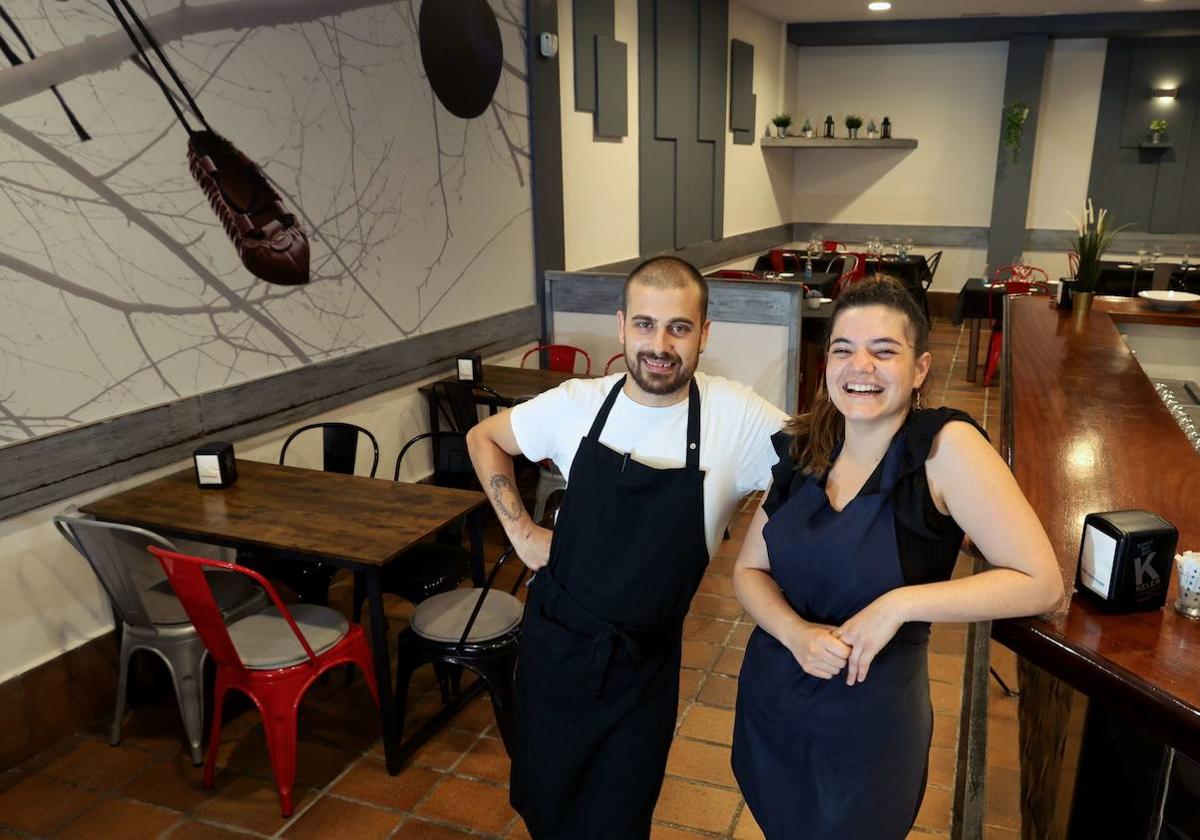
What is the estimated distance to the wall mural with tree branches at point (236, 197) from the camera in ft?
9.67

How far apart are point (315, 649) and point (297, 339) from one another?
173cm

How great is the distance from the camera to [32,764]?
303 centimetres

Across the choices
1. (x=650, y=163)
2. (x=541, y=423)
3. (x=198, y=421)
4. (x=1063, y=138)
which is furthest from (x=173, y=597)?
(x=1063, y=138)

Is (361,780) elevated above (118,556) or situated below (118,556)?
below

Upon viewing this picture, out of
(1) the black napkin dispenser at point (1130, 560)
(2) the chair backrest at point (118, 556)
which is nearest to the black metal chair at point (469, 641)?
(2) the chair backrest at point (118, 556)

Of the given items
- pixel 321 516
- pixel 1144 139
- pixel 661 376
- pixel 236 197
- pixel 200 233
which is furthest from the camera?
pixel 1144 139

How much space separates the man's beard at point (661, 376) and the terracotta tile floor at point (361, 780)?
930mm

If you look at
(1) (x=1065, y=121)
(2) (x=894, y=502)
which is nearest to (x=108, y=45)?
(2) (x=894, y=502)

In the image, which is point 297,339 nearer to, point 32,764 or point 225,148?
point 225,148

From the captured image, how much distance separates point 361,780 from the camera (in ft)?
9.50

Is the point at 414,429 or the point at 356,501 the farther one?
the point at 414,429

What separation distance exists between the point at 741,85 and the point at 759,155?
1.17m

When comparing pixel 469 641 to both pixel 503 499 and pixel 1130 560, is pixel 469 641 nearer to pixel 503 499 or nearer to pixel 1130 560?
Result: pixel 503 499

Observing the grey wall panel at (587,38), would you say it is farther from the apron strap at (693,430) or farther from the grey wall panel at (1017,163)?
the grey wall panel at (1017,163)
